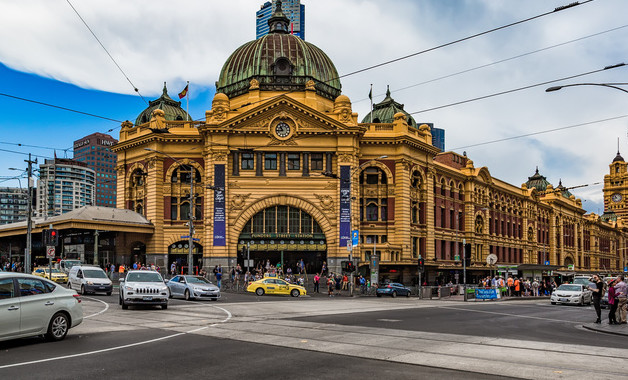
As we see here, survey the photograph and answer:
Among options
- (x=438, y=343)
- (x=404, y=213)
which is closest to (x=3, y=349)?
(x=438, y=343)

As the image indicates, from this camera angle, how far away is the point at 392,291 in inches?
1874

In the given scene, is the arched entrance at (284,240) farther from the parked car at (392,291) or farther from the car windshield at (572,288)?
the car windshield at (572,288)

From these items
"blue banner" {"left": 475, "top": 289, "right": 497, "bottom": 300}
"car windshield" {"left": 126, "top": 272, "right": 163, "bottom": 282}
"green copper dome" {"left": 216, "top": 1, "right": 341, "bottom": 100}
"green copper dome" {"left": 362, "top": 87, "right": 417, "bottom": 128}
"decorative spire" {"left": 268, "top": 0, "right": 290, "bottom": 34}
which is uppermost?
"decorative spire" {"left": 268, "top": 0, "right": 290, "bottom": 34}

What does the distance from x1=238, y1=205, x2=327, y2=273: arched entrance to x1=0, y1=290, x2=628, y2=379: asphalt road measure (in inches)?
1385

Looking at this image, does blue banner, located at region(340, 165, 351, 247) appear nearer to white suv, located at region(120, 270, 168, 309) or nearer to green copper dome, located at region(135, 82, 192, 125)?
green copper dome, located at region(135, 82, 192, 125)

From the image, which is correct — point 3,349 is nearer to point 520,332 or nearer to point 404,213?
point 520,332

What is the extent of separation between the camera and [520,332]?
1909cm

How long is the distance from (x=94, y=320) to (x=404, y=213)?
1697 inches

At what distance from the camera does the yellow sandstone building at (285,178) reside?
5756 cm

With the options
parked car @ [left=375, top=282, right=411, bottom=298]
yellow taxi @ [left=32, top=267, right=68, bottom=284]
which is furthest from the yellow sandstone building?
yellow taxi @ [left=32, top=267, right=68, bottom=284]

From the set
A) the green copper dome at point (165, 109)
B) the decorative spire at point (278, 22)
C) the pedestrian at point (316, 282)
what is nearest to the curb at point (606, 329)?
the pedestrian at point (316, 282)

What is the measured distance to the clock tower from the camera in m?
166

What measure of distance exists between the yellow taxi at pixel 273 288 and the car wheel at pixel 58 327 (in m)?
26.4

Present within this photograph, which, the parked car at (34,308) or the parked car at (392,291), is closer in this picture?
the parked car at (34,308)
